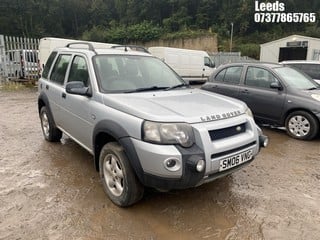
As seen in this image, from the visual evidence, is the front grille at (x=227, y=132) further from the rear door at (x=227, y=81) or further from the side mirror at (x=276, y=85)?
the rear door at (x=227, y=81)

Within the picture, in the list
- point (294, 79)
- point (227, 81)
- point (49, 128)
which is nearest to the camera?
point (49, 128)

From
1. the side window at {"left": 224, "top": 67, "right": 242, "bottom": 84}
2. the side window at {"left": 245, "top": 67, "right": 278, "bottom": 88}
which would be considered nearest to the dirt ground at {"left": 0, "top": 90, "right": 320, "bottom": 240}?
the side window at {"left": 245, "top": 67, "right": 278, "bottom": 88}

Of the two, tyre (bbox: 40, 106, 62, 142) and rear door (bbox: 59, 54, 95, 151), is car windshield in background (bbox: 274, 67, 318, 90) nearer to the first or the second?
rear door (bbox: 59, 54, 95, 151)

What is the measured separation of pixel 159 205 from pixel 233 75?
4.81 metres

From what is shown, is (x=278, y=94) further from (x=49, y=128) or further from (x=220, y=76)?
(x=49, y=128)

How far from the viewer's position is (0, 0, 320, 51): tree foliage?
55.6 metres

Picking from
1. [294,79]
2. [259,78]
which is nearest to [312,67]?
[294,79]

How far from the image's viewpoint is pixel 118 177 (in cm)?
328

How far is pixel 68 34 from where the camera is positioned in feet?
227

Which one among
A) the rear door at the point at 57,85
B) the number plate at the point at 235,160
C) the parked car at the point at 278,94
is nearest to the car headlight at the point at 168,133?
the number plate at the point at 235,160

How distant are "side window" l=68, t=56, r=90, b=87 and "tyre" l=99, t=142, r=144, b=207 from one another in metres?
1.06

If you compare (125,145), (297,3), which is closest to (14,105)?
(125,145)

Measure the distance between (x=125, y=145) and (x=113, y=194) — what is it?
736mm

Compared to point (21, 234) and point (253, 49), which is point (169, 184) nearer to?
point (21, 234)
